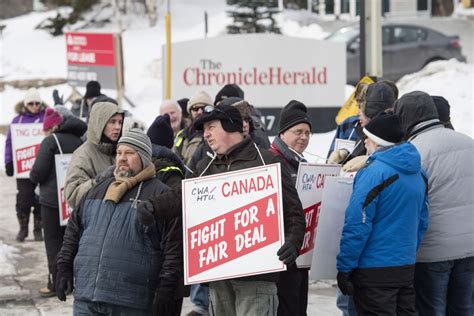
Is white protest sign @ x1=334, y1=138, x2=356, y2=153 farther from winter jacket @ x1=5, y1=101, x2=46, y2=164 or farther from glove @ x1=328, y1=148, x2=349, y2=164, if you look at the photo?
winter jacket @ x1=5, y1=101, x2=46, y2=164

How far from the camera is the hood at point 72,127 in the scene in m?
8.77

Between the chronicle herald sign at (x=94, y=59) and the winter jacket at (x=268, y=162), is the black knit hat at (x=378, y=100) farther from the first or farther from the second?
the chronicle herald sign at (x=94, y=59)

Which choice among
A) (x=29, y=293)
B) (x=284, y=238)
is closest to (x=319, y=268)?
(x=284, y=238)

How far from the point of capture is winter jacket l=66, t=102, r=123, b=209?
695 centimetres

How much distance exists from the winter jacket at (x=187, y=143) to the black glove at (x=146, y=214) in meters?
2.87

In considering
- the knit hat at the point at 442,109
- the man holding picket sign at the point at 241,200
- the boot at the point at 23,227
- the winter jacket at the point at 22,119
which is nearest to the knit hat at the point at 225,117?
the man holding picket sign at the point at 241,200

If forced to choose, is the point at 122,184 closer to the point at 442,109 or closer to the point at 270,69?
the point at 442,109

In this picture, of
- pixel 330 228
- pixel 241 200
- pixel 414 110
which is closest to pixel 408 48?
pixel 414 110

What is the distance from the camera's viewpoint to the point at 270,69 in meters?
14.5

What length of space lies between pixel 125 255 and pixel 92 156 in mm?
1693

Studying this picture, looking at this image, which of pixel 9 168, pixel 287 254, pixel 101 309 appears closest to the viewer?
pixel 287 254

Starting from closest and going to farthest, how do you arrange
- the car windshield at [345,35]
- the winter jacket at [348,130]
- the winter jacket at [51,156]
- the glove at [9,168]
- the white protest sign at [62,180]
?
the winter jacket at [348,130], the white protest sign at [62,180], the winter jacket at [51,156], the glove at [9,168], the car windshield at [345,35]

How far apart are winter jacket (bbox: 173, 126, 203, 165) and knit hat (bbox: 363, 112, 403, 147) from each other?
8.46 ft

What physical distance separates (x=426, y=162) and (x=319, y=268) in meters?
0.96
